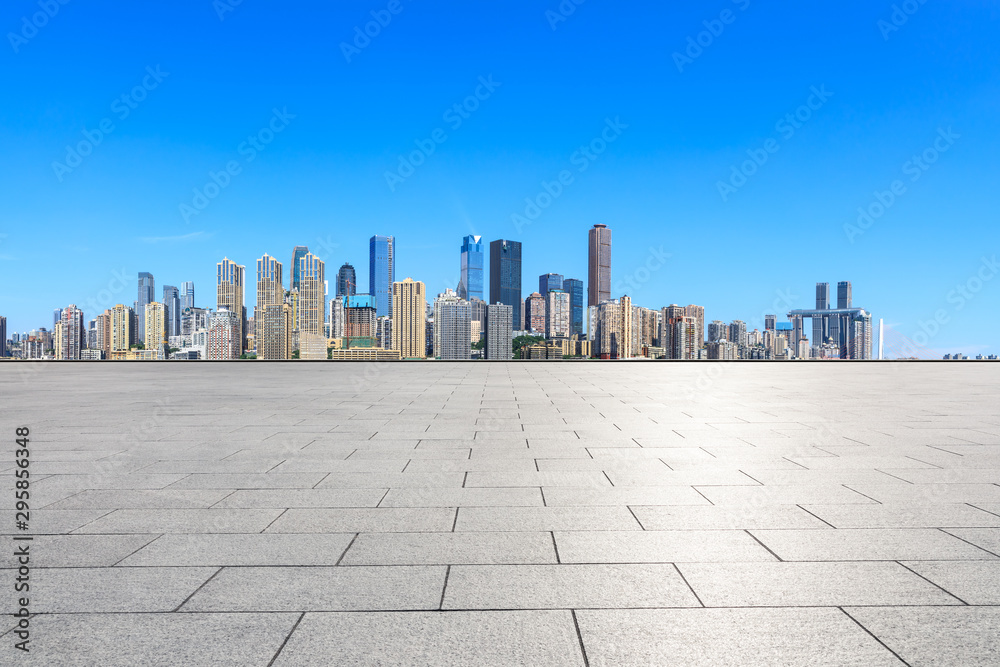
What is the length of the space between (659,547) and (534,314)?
138 meters

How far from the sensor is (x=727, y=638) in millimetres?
3094

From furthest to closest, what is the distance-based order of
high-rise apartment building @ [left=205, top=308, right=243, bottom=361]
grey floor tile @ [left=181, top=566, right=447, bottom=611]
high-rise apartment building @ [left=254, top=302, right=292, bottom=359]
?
1. high-rise apartment building @ [left=254, top=302, right=292, bottom=359]
2. high-rise apartment building @ [left=205, top=308, right=243, bottom=361]
3. grey floor tile @ [left=181, top=566, right=447, bottom=611]

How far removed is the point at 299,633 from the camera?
10.2 ft

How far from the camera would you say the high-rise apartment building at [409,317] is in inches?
2516

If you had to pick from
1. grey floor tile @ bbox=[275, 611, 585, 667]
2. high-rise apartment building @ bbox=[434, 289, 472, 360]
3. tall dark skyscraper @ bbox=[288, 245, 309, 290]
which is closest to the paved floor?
grey floor tile @ bbox=[275, 611, 585, 667]

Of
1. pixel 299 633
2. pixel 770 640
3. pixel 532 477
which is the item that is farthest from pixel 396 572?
pixel 532 477

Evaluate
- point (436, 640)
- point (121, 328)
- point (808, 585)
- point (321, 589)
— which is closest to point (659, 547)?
point (808, 585)

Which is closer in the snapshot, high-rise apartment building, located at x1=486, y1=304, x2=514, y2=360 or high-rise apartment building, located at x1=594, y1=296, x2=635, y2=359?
high-rise apartment building, located at x1=594, y1=296, x2=635, y2=359

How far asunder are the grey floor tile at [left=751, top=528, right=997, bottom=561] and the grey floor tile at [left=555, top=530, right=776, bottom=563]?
0.70 ft

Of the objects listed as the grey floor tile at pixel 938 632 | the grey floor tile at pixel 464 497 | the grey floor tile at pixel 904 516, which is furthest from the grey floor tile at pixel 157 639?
the grey floor tile at pixel 904 516

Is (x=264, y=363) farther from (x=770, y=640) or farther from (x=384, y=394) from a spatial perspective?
(x=770, y=640)

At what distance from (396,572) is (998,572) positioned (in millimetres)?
3988

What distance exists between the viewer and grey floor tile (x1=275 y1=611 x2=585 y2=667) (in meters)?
2.86

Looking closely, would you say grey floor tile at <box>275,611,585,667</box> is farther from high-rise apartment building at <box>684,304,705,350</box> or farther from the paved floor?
high-rise apartment building at <box>684,304,705,350</box>
